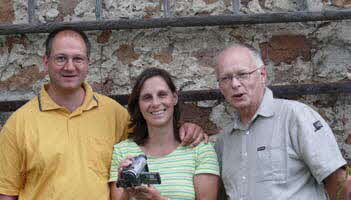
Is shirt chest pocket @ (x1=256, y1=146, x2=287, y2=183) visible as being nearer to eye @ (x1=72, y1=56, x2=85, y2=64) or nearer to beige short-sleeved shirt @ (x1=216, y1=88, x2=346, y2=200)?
beige short-sleeved shirt @ (x1=216, y1=88, x2=346, y2=200)

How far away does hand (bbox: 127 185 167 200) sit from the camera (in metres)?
2.25

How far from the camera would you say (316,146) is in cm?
222

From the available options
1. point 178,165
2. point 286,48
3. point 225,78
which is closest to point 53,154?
point 178,165

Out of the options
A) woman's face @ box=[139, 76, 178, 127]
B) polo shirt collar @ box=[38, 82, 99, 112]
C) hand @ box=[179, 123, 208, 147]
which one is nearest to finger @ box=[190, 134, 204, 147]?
hand @ box=[179, 123, 208, 147]

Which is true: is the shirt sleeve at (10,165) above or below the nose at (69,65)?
below

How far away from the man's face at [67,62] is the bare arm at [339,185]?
1.15 m

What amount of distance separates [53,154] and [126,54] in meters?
0.86

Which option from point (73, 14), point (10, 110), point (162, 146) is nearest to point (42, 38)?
point (73, 14)

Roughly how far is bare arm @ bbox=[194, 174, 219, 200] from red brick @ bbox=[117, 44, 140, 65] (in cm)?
90

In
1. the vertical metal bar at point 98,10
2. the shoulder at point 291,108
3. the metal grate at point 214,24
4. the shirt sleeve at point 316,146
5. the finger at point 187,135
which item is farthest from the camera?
the vertical metal bar at point 98,10

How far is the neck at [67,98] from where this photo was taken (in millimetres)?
2563

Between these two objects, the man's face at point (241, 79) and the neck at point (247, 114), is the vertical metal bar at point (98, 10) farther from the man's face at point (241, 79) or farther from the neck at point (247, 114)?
the neck at point (247, 114)

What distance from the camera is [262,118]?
7.90ft

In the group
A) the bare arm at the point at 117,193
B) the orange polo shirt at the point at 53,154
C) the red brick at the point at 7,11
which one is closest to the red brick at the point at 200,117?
the orange polo shirt at the point at 53,154
